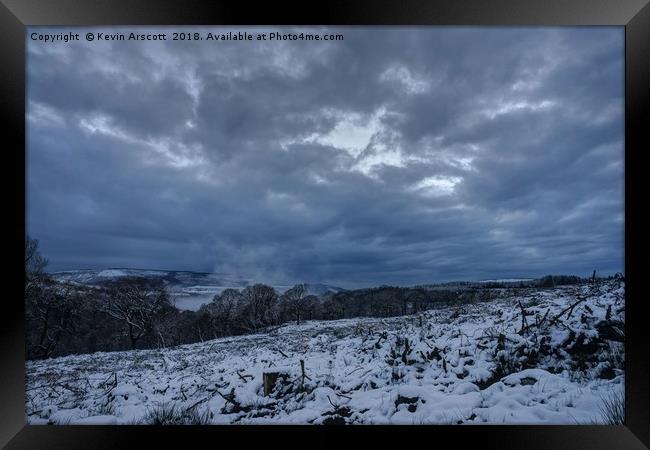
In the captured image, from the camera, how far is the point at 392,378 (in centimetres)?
339

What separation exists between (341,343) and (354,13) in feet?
15.1

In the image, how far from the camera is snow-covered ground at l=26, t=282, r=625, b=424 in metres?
3.12

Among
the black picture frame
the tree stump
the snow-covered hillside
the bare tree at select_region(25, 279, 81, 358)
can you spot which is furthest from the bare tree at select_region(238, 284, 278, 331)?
the bare tree at select_region(25, 279, 81, 358)

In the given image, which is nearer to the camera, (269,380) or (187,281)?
(269,380)

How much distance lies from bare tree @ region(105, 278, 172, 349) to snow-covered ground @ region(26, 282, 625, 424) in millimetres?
371

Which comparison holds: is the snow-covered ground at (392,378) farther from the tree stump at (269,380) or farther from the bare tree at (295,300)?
the bare tree at (295,300)

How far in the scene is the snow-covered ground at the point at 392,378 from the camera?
312cm

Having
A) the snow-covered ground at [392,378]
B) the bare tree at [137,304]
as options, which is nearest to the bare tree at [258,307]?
the snow-covered ground at [392,378]

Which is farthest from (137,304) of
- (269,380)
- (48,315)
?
(269,380)

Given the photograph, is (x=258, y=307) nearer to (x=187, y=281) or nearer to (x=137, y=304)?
(x=187, y=281)

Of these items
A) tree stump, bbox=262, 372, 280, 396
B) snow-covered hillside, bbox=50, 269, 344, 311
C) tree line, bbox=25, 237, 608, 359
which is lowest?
tree stump, bbox=262, 372, 280, 396

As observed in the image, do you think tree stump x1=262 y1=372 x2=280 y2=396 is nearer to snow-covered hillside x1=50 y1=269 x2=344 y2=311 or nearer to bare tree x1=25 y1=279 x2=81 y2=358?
snow-covered hillside x1=50 y1=269 x2=344 y2=311

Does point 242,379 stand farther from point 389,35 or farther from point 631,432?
point 389,35

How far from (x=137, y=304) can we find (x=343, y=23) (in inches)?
194
